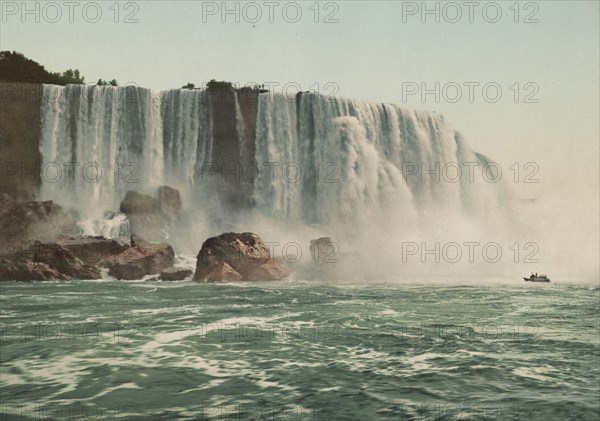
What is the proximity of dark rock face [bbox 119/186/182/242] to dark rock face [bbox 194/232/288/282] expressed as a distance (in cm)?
1032

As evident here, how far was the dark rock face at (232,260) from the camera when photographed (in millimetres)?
29984

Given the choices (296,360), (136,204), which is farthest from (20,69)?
(296,360)

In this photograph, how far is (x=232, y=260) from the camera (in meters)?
30.5

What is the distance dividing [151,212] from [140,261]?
31.5 feet

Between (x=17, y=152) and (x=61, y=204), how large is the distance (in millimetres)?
4673

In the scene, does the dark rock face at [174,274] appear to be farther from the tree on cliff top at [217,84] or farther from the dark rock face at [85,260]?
the tree on cliff top at [217,84]

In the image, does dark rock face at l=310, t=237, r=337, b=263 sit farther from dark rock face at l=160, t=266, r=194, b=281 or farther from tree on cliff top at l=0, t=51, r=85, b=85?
tree on cliff top at l=0, t=51, r=85, b=85

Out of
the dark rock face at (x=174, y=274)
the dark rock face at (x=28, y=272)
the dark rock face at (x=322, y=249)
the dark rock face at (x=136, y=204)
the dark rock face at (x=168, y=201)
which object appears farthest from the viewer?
the dark rock face at (x=168, y=201)

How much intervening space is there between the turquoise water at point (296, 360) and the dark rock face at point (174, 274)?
1029 centimetres

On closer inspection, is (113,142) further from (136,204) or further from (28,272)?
(28,272)

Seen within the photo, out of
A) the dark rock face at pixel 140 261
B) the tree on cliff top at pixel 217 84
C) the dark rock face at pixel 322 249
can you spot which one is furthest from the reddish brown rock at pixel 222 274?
the tree on cliff top at pixel 217 84

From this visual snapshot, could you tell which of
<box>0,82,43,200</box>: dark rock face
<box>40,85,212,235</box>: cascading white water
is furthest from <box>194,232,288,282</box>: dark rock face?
<box>0,82,43,200</box>: dark rock face

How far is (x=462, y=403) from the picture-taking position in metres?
8.19

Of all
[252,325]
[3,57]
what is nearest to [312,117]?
[3,57]
